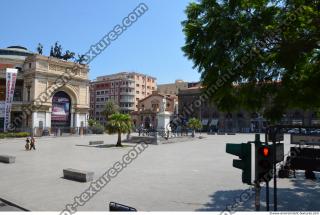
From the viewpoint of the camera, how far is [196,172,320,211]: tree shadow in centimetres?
923

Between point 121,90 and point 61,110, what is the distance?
4660 centimetres

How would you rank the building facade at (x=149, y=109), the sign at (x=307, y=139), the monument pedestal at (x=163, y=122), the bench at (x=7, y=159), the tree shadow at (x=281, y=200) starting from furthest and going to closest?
the building facade at (x=149, y=109), the monument pedestal at (x=163, y=122), the bench at (x=7, y=159), the sign at (x=307, y=139), the tree shadow at (x=281, y=200)

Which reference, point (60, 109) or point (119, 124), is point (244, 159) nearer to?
point (119, 124)

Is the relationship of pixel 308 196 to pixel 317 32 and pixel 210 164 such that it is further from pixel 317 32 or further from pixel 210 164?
pixel 210 164

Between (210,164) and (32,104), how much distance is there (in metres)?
47.4

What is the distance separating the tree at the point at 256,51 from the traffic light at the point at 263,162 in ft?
6.61

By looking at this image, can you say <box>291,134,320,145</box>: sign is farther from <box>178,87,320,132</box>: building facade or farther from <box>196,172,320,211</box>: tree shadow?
<box>178,87,320,132</box>: building facade

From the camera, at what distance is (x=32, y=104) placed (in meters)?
58.0

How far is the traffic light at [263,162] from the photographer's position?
594cm

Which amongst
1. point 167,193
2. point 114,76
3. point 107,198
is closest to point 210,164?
point 167,193

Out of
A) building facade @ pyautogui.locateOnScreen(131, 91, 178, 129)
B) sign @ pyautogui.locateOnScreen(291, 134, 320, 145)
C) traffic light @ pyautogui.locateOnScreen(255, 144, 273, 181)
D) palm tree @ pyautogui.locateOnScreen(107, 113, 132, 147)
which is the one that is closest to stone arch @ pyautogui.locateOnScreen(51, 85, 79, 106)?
building facade @ pyautogui.locateOnScreen(131, 91, 178, 129)

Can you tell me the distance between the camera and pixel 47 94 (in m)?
58.5

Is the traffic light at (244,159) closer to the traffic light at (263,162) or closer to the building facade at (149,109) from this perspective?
the traffic light at (263,162)

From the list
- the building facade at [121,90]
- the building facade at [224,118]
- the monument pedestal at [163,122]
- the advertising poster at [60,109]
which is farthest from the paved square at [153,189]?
the building facade at [121,90]
